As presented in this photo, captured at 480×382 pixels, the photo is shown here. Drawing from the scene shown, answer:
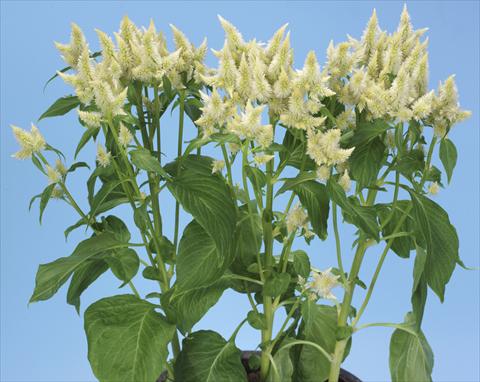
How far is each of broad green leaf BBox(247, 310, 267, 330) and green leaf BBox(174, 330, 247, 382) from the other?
15cm

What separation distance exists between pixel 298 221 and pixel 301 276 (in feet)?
0.71

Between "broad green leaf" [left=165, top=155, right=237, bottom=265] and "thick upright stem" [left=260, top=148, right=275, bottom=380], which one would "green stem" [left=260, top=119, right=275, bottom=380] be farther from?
"broad green leaf" [left=165, top=155, right=237, bottom=265]

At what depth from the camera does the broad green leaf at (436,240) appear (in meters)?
1.98

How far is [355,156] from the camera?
79.7 inches

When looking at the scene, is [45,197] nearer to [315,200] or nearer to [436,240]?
[315,200]

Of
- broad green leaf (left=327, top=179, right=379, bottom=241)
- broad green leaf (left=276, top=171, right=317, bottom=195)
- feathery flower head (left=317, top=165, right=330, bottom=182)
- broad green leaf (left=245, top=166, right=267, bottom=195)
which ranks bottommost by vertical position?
broad green leaf (left=327, top=179, right=379, bottom=241)

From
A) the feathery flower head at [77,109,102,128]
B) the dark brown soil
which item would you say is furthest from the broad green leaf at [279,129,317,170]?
the dark brown soil

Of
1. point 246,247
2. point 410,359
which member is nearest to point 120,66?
point 246,247

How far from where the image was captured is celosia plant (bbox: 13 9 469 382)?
1875mm

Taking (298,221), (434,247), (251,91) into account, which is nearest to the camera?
(251,91)

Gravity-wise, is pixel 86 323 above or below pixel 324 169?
below

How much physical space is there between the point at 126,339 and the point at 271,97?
84 cm

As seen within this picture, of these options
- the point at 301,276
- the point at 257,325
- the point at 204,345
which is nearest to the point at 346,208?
the point at 301,276

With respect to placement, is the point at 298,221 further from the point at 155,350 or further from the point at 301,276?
the point at 155,350
